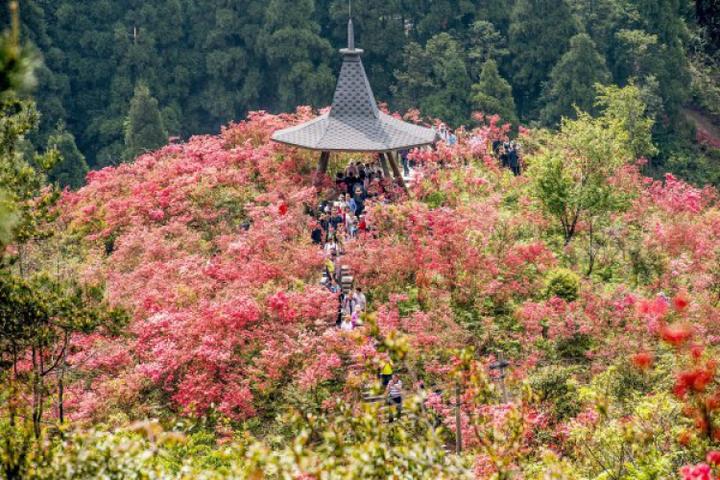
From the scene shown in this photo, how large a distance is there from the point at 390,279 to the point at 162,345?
452 cm

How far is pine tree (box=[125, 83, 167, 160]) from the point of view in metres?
32.9

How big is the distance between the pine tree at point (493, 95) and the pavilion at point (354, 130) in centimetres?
1436

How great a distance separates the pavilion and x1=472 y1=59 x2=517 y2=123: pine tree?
1436cm

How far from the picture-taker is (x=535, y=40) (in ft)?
120

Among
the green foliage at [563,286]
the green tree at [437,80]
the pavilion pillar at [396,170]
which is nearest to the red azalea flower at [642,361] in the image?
the green foliage at [563,286]

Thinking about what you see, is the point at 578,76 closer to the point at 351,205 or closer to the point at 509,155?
the point at 509,155

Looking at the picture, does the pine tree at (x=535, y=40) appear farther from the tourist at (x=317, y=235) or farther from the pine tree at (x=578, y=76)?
the tourist at (x=317, y=235)

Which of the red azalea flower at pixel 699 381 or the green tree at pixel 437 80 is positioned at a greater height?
the red azalea flower at pixel 699 381

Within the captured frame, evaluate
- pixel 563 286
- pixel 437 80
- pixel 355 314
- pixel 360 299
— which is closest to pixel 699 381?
pixel 355 314

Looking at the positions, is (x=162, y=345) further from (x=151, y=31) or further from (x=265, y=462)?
(x=151, y=31)

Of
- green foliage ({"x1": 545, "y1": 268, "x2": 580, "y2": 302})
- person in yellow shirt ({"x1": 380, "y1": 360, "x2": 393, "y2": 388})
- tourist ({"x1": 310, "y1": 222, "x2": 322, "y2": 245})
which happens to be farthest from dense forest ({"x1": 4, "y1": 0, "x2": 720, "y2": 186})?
person in yellow shirt ({"x1": 380, "y1": 360, "x2": 393, "y2": 388})

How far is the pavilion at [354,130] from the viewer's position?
19.5 metres

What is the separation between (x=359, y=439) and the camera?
736cm

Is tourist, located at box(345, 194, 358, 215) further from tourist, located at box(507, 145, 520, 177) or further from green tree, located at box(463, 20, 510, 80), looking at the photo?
green tree, located at box(463, 20, 510, 80)
